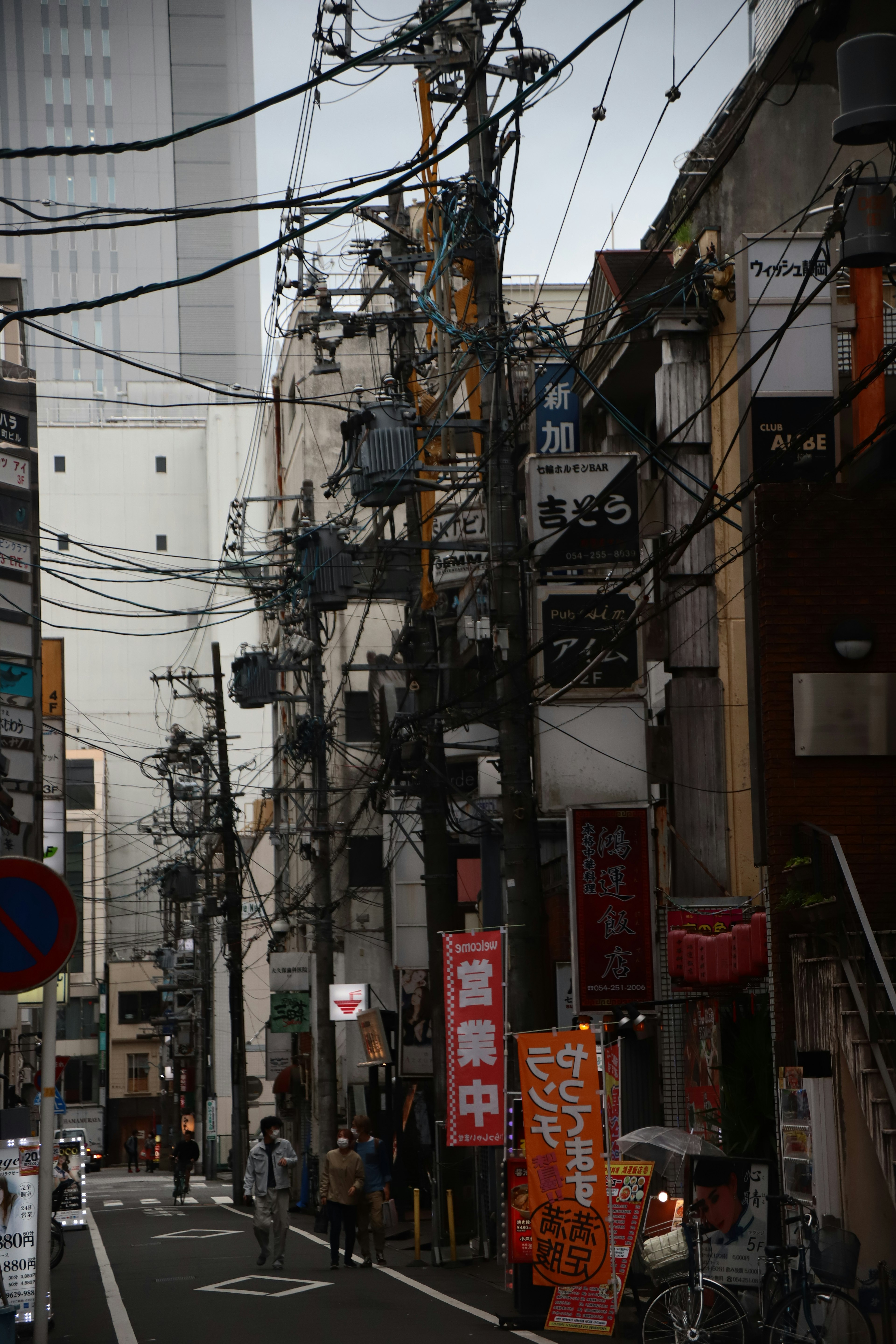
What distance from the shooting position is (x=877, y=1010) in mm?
12062

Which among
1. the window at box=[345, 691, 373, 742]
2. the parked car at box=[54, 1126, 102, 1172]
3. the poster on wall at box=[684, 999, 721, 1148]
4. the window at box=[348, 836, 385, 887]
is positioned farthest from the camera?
the parked car at box=[54, 1126, 102, 1172]

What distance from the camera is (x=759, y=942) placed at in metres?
17.5

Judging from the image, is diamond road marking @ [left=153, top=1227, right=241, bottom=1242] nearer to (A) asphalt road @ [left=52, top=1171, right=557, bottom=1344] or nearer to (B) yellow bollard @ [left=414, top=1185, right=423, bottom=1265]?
(A) asphalt road @ [left=52, top=1171, right=557, bottom=1344]

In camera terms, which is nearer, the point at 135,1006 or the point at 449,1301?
the point at 449,1301

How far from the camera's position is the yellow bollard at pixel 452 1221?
20.9m

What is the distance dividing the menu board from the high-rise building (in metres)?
93.2

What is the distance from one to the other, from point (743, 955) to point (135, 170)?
117m

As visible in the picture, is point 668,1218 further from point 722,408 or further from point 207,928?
point 207,928

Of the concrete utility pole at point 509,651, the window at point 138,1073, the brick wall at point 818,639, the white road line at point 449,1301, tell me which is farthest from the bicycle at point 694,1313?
the window at point 138,1073

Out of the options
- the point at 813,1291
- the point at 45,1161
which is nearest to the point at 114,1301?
the point at 813,1291

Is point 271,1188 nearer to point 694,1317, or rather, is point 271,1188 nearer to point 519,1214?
point 519,1214

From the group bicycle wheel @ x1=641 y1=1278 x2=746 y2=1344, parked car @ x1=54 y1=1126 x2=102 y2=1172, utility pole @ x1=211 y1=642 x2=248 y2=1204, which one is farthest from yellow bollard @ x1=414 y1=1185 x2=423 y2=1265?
parked car @ x1=54 y1=1126 x2=102 y2=1172

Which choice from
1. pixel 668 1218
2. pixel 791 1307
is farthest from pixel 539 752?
pixel 791 1307

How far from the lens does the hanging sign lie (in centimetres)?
1998
